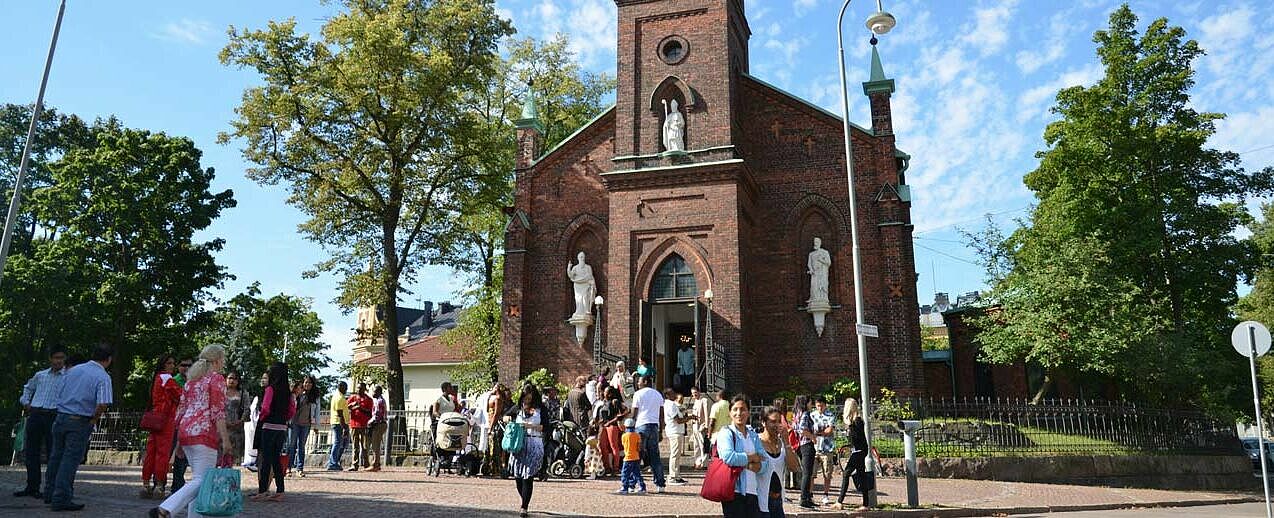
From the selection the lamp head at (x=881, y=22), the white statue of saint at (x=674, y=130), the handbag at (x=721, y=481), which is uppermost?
the white statue of saint at (x=674, y=130)

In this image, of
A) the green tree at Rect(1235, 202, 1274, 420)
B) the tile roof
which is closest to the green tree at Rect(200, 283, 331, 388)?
the tile roof

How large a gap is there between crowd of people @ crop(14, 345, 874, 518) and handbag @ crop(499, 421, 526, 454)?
35 mm

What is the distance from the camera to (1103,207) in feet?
81.0


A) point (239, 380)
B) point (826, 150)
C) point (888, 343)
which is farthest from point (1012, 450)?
point (239, 380)

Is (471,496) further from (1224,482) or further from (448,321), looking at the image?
(448,321)

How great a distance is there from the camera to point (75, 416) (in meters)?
9.43

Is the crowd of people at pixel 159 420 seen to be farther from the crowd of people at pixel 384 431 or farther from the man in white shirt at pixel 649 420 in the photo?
the man in white shirt at pixel 649 420

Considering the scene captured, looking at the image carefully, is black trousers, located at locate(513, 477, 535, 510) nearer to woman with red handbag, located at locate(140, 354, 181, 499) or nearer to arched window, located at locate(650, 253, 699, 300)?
woman with red handbag, located at locate(140, 354, 181, 499)

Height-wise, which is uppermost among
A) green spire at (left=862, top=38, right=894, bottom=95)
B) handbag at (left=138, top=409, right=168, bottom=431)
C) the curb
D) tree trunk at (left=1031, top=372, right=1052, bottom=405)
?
green spire at (left=862, top=38, right=894, bottom=95)

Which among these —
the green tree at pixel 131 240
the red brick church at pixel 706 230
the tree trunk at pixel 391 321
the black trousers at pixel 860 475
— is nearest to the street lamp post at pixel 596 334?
the red brick church at pixel 706 230

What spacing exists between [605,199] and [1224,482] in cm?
1753

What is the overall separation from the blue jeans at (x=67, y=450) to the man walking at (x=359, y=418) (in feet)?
22.0

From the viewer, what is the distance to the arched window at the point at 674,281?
22.8m

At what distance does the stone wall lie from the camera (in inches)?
677
